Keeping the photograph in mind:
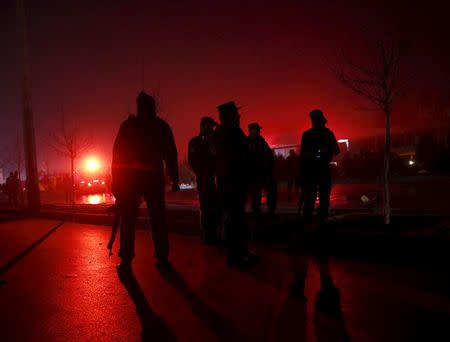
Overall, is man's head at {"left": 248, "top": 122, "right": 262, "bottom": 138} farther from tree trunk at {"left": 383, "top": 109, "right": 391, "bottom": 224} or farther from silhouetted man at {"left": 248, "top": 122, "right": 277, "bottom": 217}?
tree trunk at {"left": 383, "top": 109, "right": 391, "bottom": 224}

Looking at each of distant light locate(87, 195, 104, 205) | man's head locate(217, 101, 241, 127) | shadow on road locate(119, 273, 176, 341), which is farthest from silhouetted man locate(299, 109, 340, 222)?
distant light locate(87, 195, 104, 205)

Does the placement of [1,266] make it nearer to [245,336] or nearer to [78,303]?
[78,303]

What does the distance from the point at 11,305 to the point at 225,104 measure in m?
3.22

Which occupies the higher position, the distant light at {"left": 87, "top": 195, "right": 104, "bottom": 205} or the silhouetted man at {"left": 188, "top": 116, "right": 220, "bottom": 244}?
the silhouetted man at {"left": 188, "top": 116, "right": 220, "bottom": 244}

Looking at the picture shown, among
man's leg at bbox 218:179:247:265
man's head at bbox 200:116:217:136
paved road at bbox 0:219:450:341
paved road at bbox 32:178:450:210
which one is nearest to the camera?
paved road at bbox 0:219:450:341

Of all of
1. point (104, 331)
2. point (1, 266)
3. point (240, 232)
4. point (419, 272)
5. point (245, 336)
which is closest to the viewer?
point (245, 336)

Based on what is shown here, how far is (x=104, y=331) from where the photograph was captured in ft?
10.3

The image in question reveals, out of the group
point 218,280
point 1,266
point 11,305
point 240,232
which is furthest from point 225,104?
point 1,266

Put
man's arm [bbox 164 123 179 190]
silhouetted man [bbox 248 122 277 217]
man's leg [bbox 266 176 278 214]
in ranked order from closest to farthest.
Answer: man's arm [bbox 164 123 179 190]
silhouetted man [bbox 248 122 277 217]
man's leg [bbox 266 176 278 214]

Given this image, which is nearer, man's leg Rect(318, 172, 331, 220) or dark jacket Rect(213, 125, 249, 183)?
dark jacket Rect(213, 125, 249, 183)

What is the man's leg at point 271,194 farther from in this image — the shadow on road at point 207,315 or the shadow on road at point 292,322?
the shadow on road at point 292,322

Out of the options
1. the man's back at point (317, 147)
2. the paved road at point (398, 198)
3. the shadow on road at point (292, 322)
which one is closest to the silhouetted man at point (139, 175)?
the shadow on road at point (292, 322)

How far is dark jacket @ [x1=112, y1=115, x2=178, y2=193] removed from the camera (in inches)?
196

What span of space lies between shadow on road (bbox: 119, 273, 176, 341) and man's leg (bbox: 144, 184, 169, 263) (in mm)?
727
